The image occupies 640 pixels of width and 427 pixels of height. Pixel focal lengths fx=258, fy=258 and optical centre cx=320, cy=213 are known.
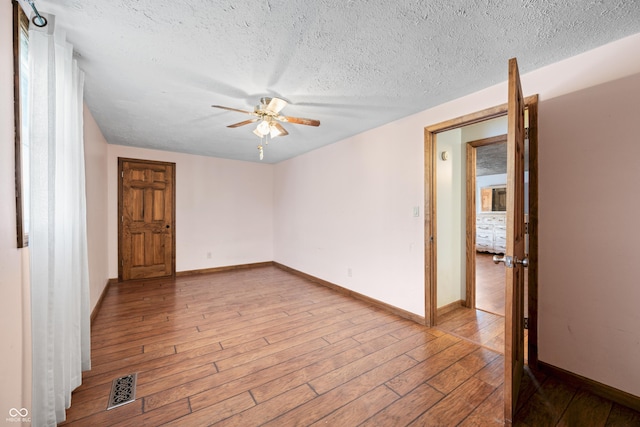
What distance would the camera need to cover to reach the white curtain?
4.28ft

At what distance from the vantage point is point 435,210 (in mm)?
2713

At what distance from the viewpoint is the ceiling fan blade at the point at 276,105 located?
218 centimetres

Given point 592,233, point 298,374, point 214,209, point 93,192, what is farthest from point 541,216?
point 214,209

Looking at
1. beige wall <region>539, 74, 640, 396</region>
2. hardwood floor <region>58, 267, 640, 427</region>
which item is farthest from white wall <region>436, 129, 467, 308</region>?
beige wall <region>539, 74, 640, 396</region>

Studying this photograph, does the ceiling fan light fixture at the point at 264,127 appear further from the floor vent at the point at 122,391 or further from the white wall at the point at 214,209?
the white wall at the point at 214,209

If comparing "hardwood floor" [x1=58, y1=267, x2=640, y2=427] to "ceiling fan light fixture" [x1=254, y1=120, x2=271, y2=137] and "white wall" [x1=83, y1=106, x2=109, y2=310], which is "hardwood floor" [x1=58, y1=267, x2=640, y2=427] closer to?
"white wall" [x1=83, y1=106, x2=109, y2=310]

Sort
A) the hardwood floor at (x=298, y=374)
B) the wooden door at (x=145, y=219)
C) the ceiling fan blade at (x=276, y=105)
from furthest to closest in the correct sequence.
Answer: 1. the wooden door at (x=145, y=219)
2. the ceiling fan blade at (x=276, y=105)
3. the hardwood floor at (x=298, y=374)

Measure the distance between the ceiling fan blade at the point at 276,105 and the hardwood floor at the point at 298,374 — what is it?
212cm

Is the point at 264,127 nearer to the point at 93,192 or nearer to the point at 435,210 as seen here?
the point at 435,210

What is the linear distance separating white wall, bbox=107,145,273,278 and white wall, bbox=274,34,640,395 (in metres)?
1.05

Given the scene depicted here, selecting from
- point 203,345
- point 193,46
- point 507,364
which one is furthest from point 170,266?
point 507,364

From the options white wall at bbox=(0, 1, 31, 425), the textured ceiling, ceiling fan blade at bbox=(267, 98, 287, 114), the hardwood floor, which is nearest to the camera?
white wall at bbox=(0, 1, 31, 425)

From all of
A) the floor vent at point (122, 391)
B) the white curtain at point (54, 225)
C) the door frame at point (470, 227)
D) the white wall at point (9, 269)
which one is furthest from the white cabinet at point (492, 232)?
the white wall at point (9, 269)

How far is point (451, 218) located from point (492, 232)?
486cm
